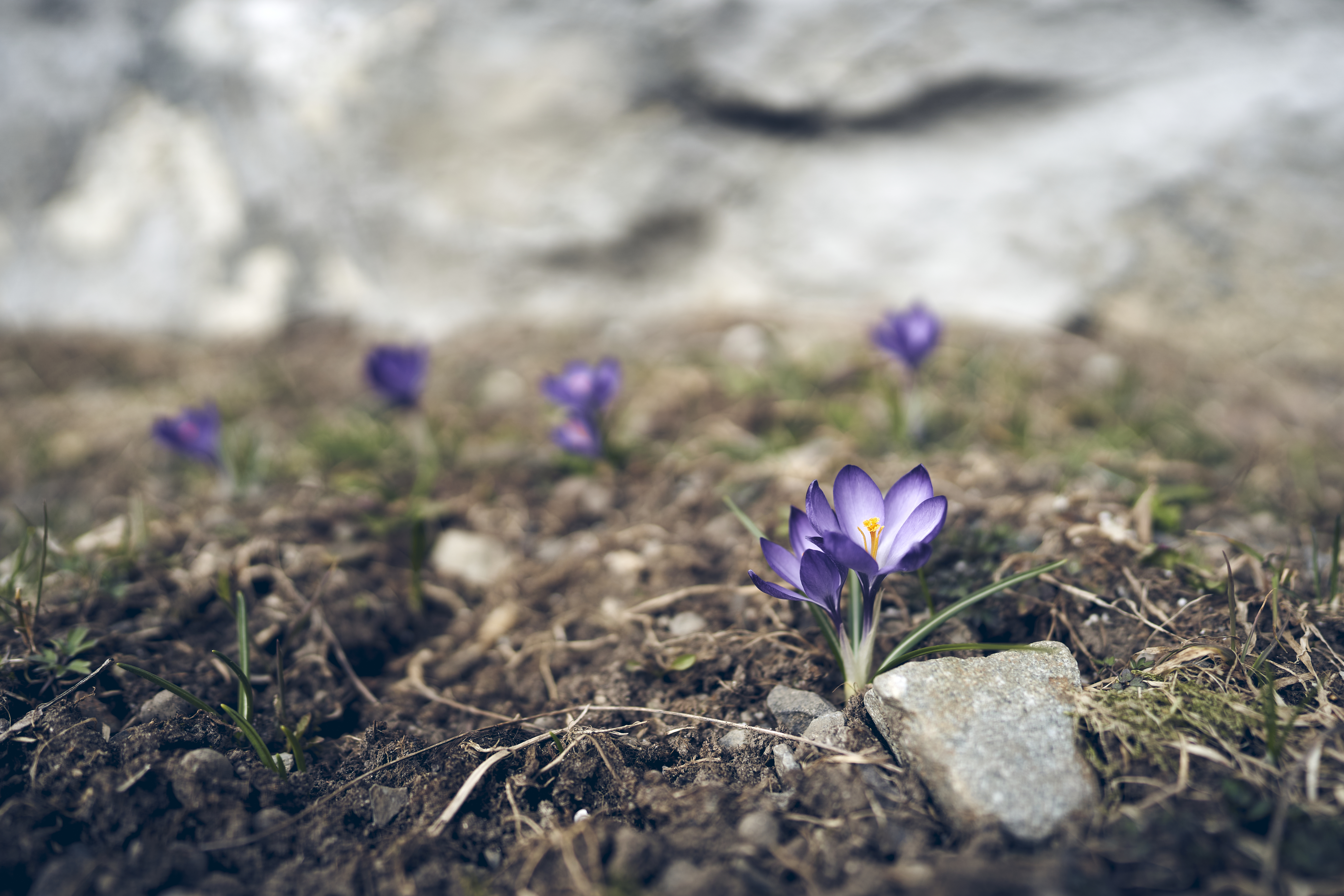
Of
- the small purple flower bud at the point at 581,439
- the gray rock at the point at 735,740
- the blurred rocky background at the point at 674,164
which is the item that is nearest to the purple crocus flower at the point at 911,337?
the small purple flower bud at the point at 581,439

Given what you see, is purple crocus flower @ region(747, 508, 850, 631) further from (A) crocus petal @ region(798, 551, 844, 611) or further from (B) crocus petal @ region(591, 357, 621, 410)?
(B) crocus petal @ region(591, 357, 621, 410)

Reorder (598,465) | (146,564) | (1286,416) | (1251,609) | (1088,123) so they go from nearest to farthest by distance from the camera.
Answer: (1251,609) → (146,564) → (598,465) → (1286,416) → (1088,123)

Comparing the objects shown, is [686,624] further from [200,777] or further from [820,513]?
[200,777]

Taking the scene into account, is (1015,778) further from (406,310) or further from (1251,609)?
(406,310)

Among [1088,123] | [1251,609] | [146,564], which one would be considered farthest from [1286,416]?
[146,564]

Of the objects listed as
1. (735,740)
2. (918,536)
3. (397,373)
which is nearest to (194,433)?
(397,373)
